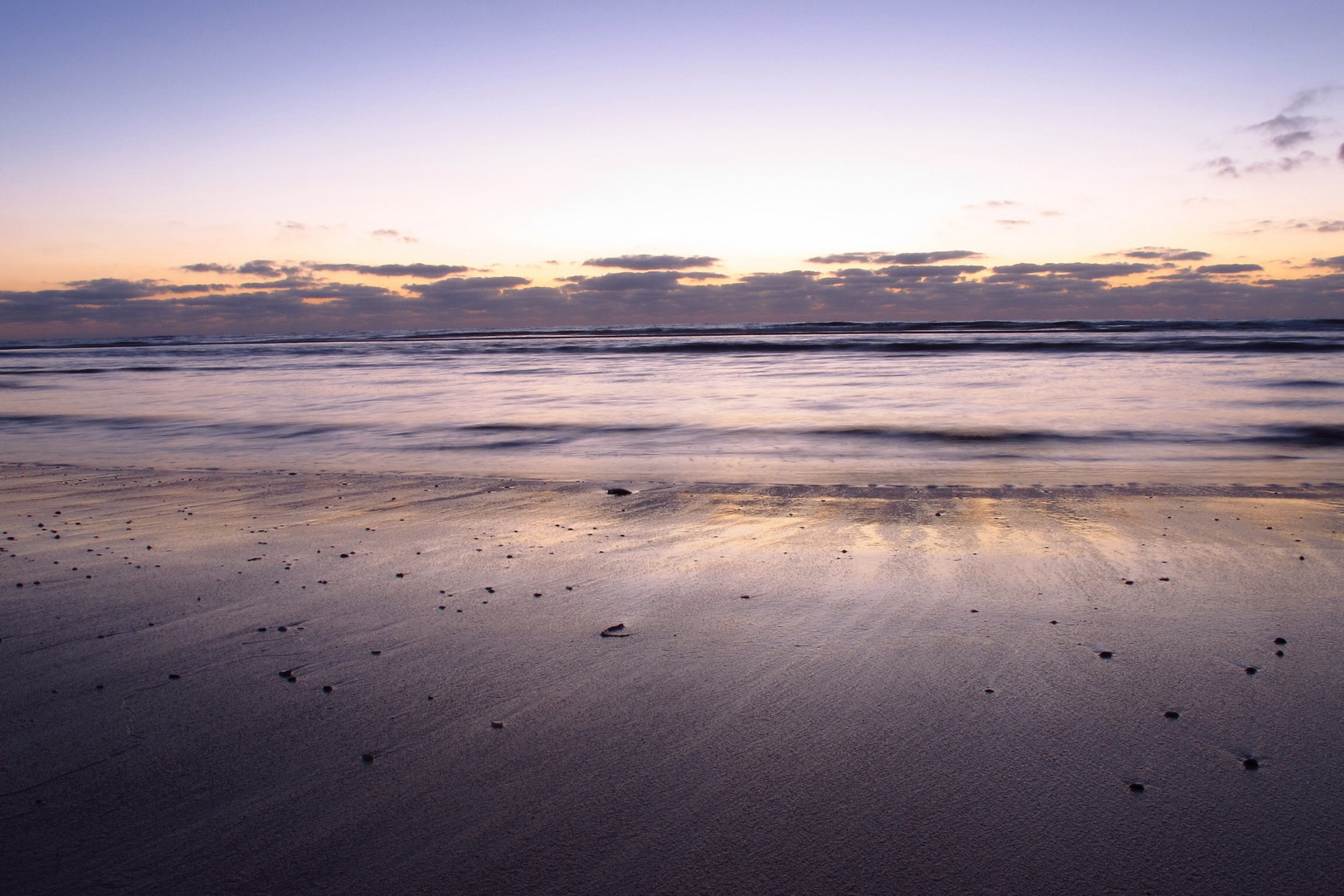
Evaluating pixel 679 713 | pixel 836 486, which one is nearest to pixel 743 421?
pixel 836 486

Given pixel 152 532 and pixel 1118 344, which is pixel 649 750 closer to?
pixel 152 532

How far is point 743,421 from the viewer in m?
11.1

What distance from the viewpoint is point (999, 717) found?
7.76ft

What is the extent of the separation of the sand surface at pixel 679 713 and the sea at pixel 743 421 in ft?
9.21

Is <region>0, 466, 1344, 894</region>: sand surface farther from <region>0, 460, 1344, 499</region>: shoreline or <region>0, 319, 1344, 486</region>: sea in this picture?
<region>0, 319, 1344, 486</region>: sea

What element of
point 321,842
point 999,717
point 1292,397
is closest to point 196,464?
Answer: point 321,842

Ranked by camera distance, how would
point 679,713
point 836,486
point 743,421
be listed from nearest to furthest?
point 679,713 → point 836,486 → point 743,421

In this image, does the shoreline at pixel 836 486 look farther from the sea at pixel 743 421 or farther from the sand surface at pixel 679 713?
the sand surface at pixel 679 713

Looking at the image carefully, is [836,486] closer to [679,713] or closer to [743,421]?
[679,713]

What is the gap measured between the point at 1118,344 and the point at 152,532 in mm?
34701

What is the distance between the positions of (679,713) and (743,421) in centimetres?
879

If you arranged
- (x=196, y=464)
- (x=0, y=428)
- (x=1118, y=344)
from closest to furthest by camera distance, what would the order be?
(x=196, y=464) → (x=0, y=428) → (x=1118, y=344)

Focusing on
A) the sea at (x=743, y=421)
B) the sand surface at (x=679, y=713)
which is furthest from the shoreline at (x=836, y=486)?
the sand surface at (x=679, y=713)

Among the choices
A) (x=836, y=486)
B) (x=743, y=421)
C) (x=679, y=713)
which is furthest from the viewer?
(x=743, y=421)
